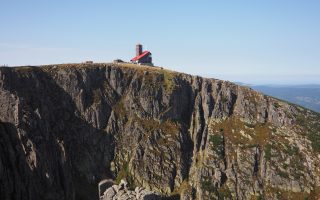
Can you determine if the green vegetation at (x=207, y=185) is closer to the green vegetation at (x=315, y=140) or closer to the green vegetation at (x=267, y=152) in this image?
the green vegetation at (x=267, y=152)

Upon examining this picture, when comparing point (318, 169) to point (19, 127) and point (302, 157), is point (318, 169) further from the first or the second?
point (19, 127)

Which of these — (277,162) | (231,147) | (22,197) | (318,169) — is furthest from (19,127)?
(318,169)

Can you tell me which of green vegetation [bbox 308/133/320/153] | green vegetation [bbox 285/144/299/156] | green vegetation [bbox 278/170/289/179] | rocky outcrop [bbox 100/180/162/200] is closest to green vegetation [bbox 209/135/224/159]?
green vegetation [bbox 278/170/289/179]

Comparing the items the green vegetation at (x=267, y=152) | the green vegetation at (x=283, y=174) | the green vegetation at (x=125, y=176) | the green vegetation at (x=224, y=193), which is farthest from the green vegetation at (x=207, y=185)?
the green vegetation at (x=125, y=176)

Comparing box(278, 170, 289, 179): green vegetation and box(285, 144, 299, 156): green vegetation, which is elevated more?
box(285, 144, 299, 156): green vegetation

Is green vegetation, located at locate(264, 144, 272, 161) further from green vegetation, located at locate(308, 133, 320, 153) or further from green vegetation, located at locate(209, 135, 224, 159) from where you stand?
green vegetation, located at locate(209, 135, 224, 159)

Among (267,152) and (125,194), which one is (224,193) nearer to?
(267,152)

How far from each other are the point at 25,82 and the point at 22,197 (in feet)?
465

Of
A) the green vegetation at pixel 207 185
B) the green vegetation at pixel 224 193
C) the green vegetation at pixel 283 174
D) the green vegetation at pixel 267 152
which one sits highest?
the green vegetation at pixel 267 152

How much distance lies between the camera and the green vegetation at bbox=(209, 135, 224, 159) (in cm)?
19438

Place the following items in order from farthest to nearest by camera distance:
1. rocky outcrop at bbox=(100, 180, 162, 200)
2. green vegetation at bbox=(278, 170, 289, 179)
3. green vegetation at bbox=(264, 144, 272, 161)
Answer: green vegetation at bbox=(264, 144, 272, 161)
green vegetation at bbox=(278, 170, 289, 179)
rocky outcrop at bbox=(100, 180, 162, 200)

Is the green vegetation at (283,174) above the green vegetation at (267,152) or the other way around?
the other way around

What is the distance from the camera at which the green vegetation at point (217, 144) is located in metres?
194

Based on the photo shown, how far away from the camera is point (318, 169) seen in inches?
7057
